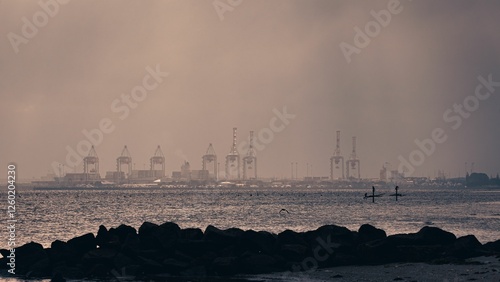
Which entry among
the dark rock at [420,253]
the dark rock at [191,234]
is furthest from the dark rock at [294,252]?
the dark rock at [420,253]

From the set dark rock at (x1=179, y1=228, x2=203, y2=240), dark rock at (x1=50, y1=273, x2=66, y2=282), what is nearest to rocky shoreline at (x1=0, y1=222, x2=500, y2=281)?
dark rock at (x1=179, y1=228, x2=203, y2=240)

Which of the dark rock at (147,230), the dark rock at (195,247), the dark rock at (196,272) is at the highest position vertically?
the dark rock at (147,230)

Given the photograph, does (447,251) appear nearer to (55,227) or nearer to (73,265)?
(73,265)

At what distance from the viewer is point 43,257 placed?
3441 centimetres

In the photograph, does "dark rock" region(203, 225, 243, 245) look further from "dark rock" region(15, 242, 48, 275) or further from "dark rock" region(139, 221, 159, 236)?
"dark rock" region(15, 242, 48, 275)

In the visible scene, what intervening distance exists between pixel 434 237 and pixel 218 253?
982 centimetres

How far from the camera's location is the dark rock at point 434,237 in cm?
3541

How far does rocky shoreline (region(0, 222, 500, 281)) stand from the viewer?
Answer: 3244cm

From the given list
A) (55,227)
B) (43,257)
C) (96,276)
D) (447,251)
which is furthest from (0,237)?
(447,251)

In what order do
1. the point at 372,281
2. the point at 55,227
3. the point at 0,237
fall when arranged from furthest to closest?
1. the point at 55,227
2. the point at 0,237
3. the point at 372,281

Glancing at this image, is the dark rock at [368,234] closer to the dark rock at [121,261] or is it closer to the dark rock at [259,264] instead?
the dark rock at [259,264]

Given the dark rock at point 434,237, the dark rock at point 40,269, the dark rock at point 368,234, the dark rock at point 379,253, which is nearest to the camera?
the dark rock at point 40,269

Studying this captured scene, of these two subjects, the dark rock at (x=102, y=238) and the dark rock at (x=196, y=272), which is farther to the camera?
the dark rock at (x=102, y=238)

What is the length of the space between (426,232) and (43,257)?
17019 millimetres
